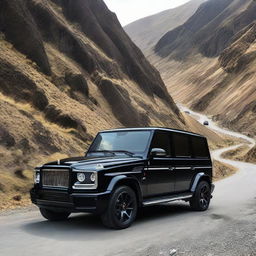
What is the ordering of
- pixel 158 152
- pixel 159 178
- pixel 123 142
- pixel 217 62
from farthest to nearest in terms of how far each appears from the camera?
pixel 217 62, pixel 123 142, pixel 159 178, pixel 158 152

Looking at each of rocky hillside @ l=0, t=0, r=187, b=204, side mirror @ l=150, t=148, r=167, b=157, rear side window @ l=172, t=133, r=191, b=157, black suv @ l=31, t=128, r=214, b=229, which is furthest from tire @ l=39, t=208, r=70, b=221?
rocky hillside @ l=0, t=0, r=187, b=204

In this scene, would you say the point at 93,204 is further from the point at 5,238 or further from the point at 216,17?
the point at 216,17

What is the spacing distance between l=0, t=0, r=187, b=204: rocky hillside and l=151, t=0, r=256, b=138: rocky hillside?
47.6 metres

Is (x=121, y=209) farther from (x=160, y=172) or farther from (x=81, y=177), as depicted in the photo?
(x=160, y=172)

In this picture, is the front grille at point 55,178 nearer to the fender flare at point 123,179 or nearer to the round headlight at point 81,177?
the round headlight at point 81,177

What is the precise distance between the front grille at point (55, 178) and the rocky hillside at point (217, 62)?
80.7m

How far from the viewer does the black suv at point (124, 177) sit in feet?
27.0

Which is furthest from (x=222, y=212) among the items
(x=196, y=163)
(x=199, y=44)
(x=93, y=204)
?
(x=199, y=44)

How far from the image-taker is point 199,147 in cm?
1220

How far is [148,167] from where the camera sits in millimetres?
9500

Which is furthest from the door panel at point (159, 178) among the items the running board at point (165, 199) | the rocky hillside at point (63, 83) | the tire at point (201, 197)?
the rocky hillside at point (63, 83)

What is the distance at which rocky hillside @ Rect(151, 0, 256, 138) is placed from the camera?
97.9 metres

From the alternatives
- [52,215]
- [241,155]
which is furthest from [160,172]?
[241,155]

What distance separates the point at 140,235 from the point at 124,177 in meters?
1.20
